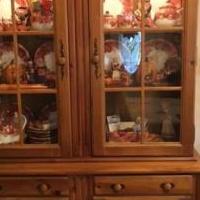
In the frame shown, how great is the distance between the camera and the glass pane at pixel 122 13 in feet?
5.40

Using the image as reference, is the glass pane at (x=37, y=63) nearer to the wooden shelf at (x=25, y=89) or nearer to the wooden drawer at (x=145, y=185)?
the wooden shelf at (x=25, y=89)

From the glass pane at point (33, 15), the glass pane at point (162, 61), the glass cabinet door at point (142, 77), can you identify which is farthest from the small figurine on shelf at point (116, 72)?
the glass pane at point (33, 15)

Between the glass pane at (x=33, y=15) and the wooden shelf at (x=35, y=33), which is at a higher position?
the glass pane at (x=33, y=15)

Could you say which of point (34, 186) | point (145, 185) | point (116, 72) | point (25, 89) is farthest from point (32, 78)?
point (145, 185)

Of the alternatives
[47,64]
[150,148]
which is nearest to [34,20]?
[47,64]

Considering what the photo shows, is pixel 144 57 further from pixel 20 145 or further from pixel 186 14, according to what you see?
pixel 20 145

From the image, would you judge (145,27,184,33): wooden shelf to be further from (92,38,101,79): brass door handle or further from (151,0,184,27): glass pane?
(92,38,101,79): brass door handle

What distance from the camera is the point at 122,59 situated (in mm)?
1713

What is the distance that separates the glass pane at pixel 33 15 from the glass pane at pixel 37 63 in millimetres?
50

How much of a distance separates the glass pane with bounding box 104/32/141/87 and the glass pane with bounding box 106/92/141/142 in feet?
0.21

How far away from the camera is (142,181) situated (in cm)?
170

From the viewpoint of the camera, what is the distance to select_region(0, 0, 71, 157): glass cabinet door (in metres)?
1.65

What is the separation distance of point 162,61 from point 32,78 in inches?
23.8

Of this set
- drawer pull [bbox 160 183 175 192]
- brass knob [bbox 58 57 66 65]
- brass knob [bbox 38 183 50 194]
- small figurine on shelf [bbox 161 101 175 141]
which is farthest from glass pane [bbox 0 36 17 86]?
drawer pull [bbox 160 183 175 192]
